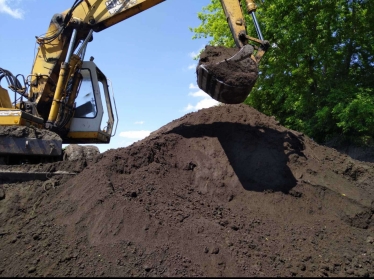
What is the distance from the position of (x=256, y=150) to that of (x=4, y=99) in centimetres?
535

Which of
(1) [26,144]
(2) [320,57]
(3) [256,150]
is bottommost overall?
(3) [256,150]

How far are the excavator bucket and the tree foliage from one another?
8.02 meters

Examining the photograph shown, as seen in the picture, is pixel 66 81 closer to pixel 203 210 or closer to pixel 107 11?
pixel 107 11

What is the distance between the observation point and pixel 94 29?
8.70m

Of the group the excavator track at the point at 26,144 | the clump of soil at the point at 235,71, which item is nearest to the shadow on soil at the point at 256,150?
the clump of soil at the point at 235,71

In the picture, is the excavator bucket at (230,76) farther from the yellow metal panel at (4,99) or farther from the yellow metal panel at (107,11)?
the yellow metal panel at (4,99)

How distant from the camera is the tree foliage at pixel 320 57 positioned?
13820 mm

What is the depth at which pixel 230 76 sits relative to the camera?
5824 mm

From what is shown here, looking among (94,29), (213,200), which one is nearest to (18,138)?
(94,29)

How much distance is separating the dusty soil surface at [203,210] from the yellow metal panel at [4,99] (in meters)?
2.17

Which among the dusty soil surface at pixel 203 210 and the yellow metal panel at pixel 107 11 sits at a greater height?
the yellow metal panel at pixel 107 11

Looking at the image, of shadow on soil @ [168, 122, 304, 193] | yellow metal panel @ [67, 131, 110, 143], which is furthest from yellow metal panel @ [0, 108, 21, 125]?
shadow on soil @ [168, 122, 304, 193]

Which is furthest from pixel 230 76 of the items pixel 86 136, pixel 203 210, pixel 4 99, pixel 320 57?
pixel 320 57

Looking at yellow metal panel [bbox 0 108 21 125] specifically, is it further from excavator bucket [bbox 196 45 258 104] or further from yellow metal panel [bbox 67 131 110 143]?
excavator bucket [bbox 196 45 258 104]
